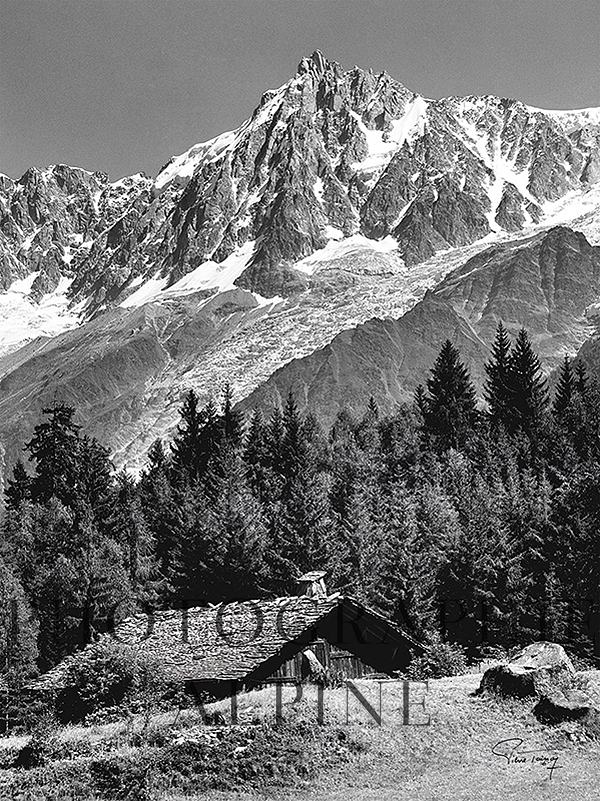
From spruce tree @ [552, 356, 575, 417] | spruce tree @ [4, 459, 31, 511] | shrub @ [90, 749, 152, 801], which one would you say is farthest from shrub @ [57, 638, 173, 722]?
spruce tree @ [552, 356, 575, 417]

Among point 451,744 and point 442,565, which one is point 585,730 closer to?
point 451,744

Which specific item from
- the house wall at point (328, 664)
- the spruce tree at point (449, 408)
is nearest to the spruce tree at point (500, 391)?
the spruce tree at point (449, 408)

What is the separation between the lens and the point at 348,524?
73125mm

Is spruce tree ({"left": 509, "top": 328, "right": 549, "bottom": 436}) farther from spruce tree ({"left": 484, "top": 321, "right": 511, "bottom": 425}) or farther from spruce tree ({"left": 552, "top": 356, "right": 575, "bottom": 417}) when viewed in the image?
spruce tree ({"left": 552, "top": 356, "right": 575, "bottom": 417})

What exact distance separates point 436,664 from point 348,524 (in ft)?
92.1

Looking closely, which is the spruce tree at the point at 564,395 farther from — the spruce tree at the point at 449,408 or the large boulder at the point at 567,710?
the large boulder at the point at 567,710

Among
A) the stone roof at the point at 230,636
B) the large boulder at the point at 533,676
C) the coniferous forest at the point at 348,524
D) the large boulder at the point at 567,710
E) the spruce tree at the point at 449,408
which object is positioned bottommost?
the large boulder at the point at 567,710

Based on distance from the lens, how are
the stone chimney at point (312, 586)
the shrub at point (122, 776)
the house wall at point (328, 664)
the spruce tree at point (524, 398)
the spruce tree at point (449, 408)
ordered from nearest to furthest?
the shrub at point (122, 776)
the house wall at point (328, 664)
the stone chimney at point (312, 586)
the spruce tree at point (524, 398)
the spruce tree at point (449, 408)

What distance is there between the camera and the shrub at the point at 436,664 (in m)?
43.2

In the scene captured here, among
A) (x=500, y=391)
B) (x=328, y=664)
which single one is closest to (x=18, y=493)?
(x=500, y=391)

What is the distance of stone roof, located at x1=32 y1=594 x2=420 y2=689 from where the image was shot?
133ft

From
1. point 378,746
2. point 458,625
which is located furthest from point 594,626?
point 378,746

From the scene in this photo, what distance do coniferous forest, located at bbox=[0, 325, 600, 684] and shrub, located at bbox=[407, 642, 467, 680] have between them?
348 cm
